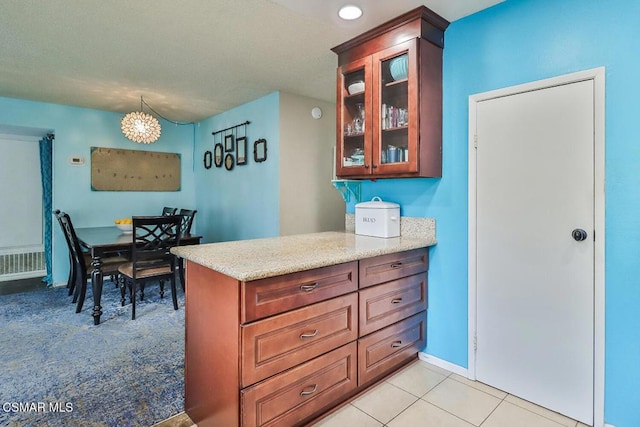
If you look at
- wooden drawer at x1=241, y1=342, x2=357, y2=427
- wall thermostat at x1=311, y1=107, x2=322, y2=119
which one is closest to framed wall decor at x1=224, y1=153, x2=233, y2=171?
wall thermostat at x1=311, y1=107, x2=322, y2=119

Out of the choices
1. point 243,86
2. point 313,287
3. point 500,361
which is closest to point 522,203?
point 500,361

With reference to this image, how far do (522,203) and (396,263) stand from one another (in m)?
0.79

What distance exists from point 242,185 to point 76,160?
2244mm

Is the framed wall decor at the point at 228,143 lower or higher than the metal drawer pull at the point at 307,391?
higher

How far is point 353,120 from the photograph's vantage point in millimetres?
2492

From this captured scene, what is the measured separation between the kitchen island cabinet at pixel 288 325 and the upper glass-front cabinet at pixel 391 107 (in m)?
0.56

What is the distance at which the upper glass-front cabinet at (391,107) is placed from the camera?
6.88ft

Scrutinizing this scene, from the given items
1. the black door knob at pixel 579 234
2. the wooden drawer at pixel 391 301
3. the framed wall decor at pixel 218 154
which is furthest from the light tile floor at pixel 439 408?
the framed wall decor at pixel 218 154

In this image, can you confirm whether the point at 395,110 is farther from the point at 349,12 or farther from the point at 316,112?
the point at 316,112

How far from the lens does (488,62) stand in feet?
6.72

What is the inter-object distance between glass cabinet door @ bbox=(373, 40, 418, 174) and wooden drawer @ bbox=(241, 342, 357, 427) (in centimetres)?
117

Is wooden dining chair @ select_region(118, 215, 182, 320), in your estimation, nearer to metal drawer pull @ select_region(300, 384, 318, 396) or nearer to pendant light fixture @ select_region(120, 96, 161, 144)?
pendant light fixture @ select_region(120, 96, 161, 144)

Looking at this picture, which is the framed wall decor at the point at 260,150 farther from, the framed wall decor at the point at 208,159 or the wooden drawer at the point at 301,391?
the wooden drawer at the point at 301,391

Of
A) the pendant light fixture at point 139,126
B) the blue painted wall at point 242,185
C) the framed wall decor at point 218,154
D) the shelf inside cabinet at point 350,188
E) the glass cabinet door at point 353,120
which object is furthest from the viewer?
the framed wall decor at point 218,154
